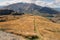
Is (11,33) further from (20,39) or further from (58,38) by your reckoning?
(58,38)

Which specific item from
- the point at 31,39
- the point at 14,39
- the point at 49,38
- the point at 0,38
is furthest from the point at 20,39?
the point at 31,39

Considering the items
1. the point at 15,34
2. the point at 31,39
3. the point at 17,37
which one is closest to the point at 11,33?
the point at 15,34

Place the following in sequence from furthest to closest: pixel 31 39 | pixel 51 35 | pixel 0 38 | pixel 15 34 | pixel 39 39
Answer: pixel 51 35 < pixel 15 34 < pixel 0 38 < pixel 31 39 < pixel 39 39

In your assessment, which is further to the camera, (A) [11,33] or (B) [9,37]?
(A) [11,33]

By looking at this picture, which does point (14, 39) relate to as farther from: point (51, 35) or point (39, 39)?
point (39, 39)

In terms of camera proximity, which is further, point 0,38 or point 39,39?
point 0,38

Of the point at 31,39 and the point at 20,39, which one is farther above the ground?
the point at 31,39

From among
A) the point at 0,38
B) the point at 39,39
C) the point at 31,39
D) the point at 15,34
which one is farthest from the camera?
the point at 15,34

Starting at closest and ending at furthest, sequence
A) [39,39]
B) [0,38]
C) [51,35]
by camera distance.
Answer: [39,39] < [0,38] < [51,35]

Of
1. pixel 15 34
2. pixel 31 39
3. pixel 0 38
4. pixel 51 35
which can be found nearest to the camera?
pixel 31 39
